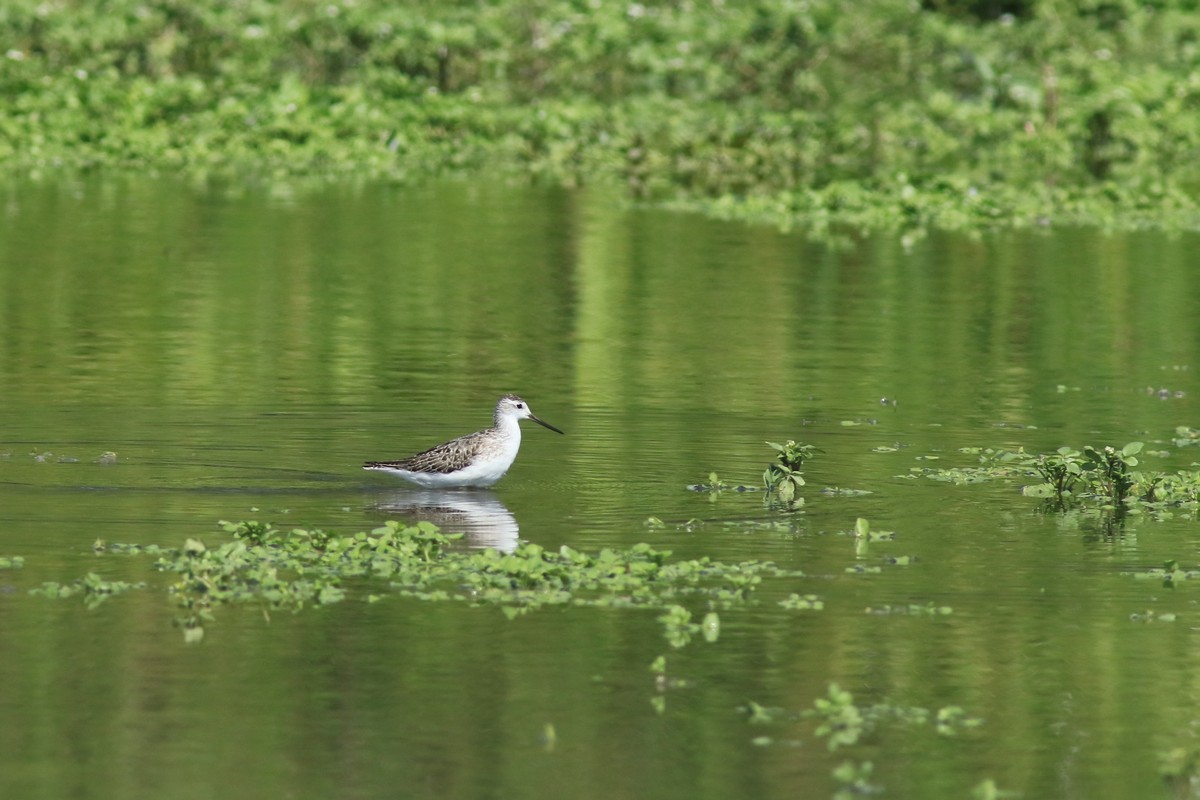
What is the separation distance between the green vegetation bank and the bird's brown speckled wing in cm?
1714

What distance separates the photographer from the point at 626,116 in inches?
1406

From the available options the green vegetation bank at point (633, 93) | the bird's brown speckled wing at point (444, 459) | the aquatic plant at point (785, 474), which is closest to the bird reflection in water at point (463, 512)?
the bird's brown speckled wing at point (444, 459)

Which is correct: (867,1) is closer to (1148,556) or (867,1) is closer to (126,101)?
(126,101)

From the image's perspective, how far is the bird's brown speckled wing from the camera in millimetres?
12953

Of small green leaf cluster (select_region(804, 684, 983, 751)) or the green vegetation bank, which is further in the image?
the green vegetation bank

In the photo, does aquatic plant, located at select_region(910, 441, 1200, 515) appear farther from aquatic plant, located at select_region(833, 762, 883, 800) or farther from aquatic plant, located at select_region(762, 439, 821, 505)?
aquatic plant, located at select_region(833, 762, 883, 800)

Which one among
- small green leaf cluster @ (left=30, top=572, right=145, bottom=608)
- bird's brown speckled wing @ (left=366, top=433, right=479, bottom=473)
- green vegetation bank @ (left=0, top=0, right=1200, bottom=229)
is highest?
green vegetation bank @ (left=0, top=0, right=1200, bottom=229)

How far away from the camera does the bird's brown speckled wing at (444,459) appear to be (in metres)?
13.0

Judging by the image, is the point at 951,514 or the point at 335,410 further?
the point at 335,410

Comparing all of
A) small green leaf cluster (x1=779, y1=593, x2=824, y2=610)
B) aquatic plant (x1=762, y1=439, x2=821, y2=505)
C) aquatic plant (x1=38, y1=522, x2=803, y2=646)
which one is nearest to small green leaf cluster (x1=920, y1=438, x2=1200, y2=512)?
aquatic plant (x1=762, y1=439, x2=821, y2=505)

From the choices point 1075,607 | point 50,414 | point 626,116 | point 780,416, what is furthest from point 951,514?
point 626,116

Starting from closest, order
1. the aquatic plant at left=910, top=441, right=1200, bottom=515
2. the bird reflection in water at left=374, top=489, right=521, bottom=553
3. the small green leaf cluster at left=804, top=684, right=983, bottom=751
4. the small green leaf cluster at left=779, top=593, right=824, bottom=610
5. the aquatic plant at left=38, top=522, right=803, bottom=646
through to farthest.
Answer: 1. the small green leaf cluster at left=804, top=684, right=983, bottom=751
2. the aquatic plant at left=38, top=522, right=803, bottom=646
3. the small green leaf cluster at left=779, top=593, right=824, bottom=610
4. the bird reflection in water at left=374, top=489, right=521, bottom=553
5. the aquatic plant at left=910, top=441, right=1200, bottom=515

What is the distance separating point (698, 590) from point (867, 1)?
3214cm

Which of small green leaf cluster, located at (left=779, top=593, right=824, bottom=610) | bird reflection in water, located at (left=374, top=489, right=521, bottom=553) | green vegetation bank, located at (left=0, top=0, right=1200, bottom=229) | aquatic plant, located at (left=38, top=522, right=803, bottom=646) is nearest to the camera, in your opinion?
aquatic plant, located at (left=38, top=522, right=803, bottom=646)
